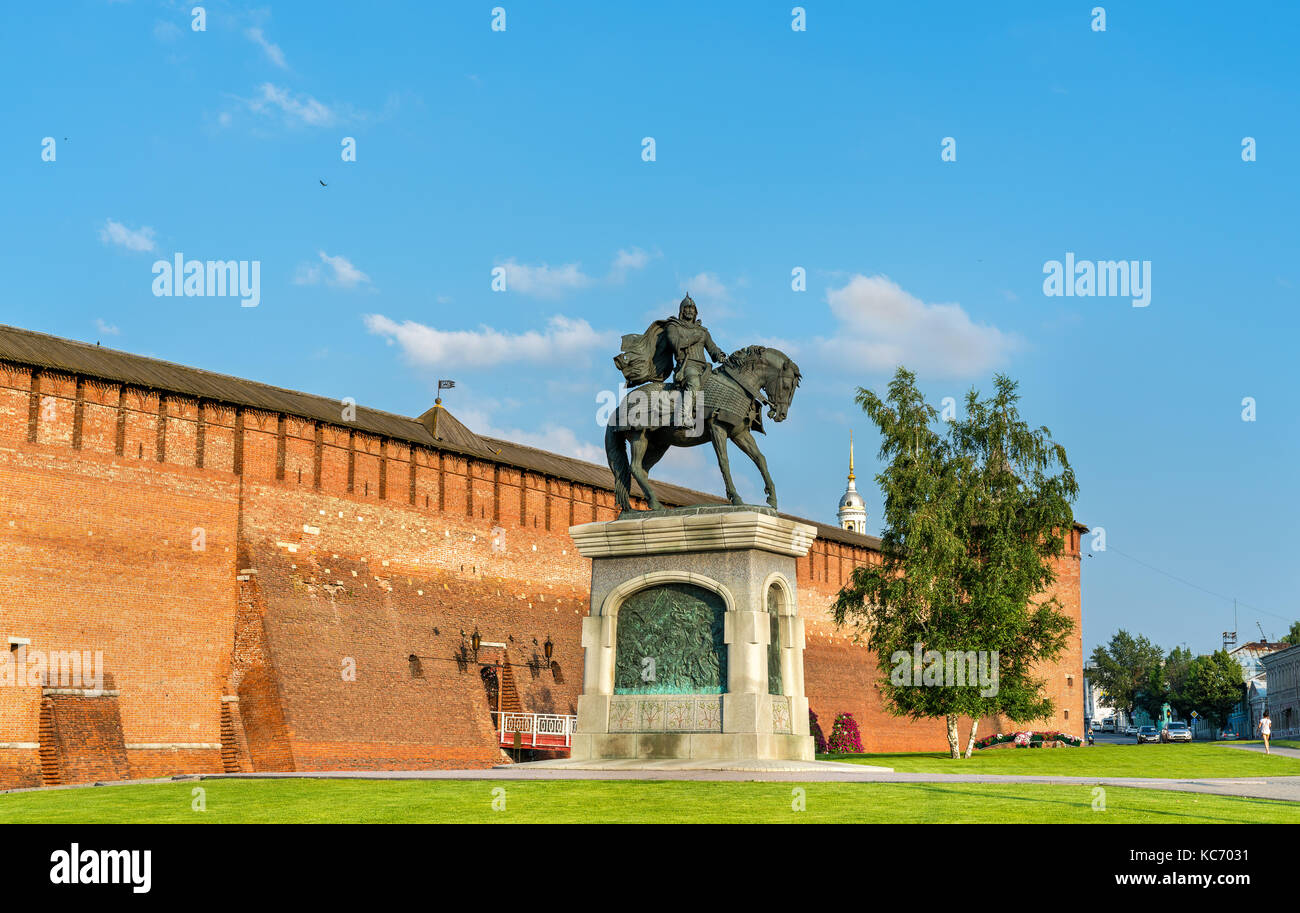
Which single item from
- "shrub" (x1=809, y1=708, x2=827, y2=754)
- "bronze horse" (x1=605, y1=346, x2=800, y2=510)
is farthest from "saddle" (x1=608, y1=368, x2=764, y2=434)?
"shrub" (x1=809, y1=708, x2=827, y2=754)

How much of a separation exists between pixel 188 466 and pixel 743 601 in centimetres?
2156

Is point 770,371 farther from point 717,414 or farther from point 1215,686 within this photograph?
point 1215,686

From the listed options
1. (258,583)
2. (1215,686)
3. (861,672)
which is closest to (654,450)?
(258,583)

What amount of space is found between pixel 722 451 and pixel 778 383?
116cm

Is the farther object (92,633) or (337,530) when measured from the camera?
(337,530)

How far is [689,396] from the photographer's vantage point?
1609 cm

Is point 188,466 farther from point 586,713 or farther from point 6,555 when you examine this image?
point 586,713

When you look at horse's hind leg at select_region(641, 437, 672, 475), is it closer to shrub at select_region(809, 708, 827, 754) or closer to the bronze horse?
the bronze horse

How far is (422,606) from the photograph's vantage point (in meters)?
38.1

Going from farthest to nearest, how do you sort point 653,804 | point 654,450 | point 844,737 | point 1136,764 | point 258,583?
1. point 844,737
2. point 258,583
3. point 1136,764
4. point 654,450
5. point 653,804

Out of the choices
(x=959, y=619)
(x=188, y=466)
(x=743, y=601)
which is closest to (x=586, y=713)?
(x=743, y=601)
